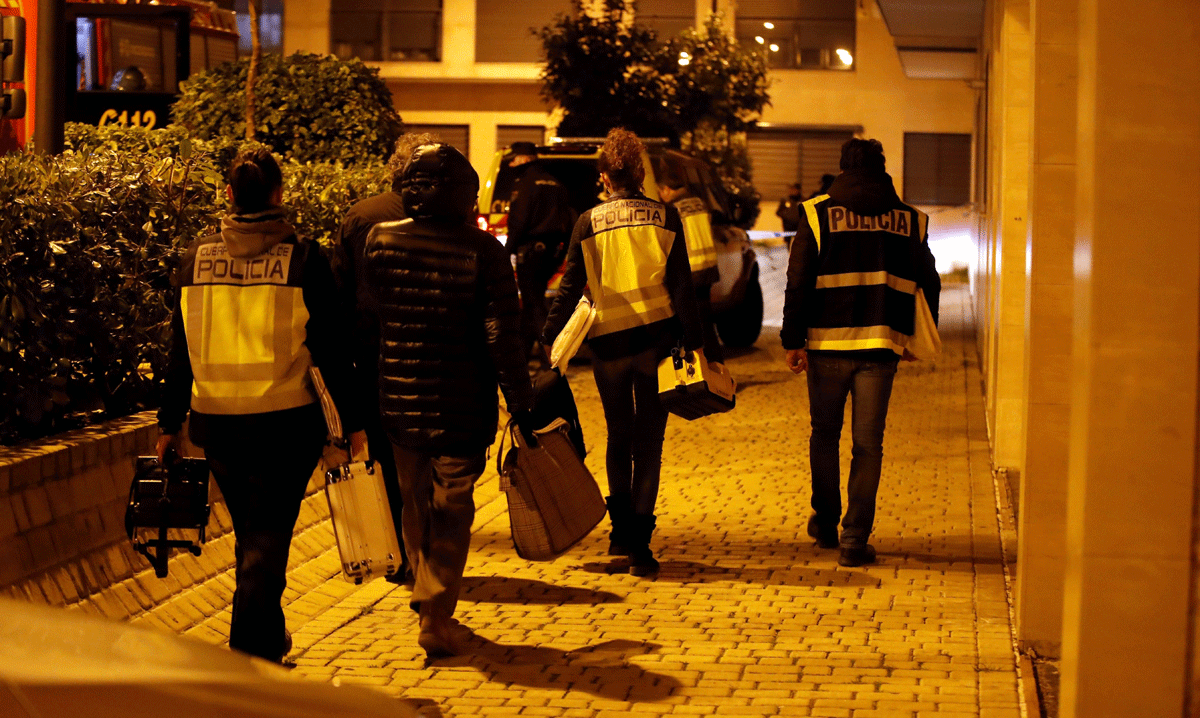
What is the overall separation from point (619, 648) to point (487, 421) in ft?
3.46

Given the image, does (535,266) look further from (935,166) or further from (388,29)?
(388,29)

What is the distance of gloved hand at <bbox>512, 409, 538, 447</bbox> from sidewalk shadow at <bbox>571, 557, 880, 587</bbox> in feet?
4.41

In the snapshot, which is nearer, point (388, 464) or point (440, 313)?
point (440, 313)

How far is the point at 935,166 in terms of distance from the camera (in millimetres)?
40875

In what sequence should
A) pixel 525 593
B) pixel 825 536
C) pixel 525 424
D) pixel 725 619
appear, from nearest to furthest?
pixel 525 424, pixel 725 619, pixel 525 593, pixel 825 536

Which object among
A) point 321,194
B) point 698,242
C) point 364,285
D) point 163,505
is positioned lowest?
point 163,505

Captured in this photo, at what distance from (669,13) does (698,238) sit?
1166 inches

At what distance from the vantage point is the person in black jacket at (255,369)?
4969mm

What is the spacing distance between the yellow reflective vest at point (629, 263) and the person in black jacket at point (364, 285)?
0.94m

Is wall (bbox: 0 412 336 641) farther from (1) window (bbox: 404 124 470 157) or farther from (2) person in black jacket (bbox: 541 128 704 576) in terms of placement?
(1) window (bbox: 404 124 470 157)

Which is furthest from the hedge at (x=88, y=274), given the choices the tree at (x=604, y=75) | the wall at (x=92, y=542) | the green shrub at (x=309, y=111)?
the tree at (x=604, y=75)

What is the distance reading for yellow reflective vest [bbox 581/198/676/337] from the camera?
6.88 m

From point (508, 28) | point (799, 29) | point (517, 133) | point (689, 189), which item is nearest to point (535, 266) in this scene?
point (689, 189)

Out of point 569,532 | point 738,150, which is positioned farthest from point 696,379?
point 738,150
